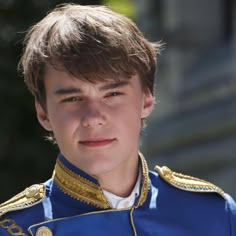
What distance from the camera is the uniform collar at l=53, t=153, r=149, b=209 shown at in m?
3.74

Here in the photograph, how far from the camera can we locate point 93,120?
141 inches

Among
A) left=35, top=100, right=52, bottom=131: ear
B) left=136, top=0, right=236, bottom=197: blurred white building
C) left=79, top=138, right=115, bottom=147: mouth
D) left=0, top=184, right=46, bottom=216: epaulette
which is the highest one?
left=35, top=100, right=52, bottom=131: ear

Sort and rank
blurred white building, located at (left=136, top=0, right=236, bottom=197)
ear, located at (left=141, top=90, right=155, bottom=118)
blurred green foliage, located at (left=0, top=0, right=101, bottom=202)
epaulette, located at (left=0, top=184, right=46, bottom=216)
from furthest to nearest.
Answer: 1. blurred white building, located at (left=136, top=0, right=236, bottom=197)
2. blurred green foliage, located at (left=0, top=0, right=101, bottom=202)
3. ear, located at (left=141, top=90, right=155, bottom=118)
4. epaulette, located at (left=0, top=184, right=46, bottom=216)

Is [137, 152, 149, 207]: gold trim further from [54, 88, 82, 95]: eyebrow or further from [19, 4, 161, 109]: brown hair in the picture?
[54, 88, 82, 95]: eyebrow

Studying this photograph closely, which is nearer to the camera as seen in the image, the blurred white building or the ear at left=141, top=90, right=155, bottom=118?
the ear at left=141, top=90, right=155, bottom=118

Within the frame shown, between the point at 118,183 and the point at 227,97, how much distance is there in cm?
824

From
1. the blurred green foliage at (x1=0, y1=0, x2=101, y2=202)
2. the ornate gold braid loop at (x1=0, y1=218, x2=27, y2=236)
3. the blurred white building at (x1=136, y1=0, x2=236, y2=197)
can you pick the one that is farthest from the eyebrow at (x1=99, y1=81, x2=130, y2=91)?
the blurred white building at (x1=136, y1=0, x2=236, y2=197)

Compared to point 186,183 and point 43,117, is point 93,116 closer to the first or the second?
point 43,117

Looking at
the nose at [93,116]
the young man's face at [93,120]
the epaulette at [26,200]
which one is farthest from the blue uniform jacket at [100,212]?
the nose at [93,116]

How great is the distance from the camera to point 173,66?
13.1 m

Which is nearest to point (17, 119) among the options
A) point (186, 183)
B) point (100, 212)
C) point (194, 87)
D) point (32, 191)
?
point (194, 87)

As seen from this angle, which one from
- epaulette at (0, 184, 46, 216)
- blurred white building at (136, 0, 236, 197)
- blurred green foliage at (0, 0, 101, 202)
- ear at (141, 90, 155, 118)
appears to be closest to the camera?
epaulette at (0, 184, 46, 216)

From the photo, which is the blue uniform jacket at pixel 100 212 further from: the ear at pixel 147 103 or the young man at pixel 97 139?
the ear at pixel 147 103

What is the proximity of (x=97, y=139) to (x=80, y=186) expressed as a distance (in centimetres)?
23
